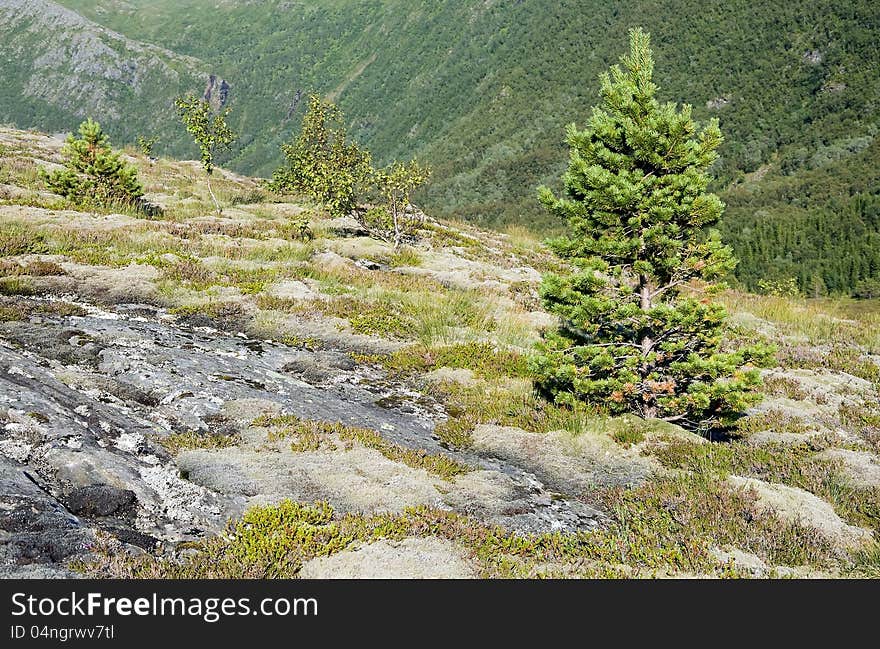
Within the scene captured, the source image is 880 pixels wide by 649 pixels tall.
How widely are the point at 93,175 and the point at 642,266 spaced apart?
27.6 metres

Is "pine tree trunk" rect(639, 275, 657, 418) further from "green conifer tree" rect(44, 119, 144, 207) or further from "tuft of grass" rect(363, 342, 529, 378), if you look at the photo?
"green conifer tree" rect(44, 119, 144, 207)

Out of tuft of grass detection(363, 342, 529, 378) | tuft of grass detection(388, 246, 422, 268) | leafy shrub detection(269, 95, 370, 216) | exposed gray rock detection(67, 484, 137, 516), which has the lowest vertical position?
exposed gray rock detection(67, 484, 137, 516)

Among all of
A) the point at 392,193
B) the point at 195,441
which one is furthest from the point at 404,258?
the point at 195,441

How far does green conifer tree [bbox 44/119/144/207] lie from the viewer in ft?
86.6

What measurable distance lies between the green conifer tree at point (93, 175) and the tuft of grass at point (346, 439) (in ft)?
75.9

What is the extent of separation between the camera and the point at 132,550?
491cm

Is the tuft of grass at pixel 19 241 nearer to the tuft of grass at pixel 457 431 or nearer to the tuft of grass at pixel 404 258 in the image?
the tuft of grass at pixel 404 258

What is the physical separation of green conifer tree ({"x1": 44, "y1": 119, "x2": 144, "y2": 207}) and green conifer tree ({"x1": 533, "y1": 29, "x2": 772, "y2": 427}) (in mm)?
24534

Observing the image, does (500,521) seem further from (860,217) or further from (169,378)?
(860,217)

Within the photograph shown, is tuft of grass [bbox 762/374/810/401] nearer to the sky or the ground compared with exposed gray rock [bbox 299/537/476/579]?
nearer to the sky

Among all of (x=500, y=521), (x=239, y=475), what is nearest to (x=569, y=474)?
(x=500, y=521)

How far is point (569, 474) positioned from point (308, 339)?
7.69 metres

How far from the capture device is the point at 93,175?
2683 cm
